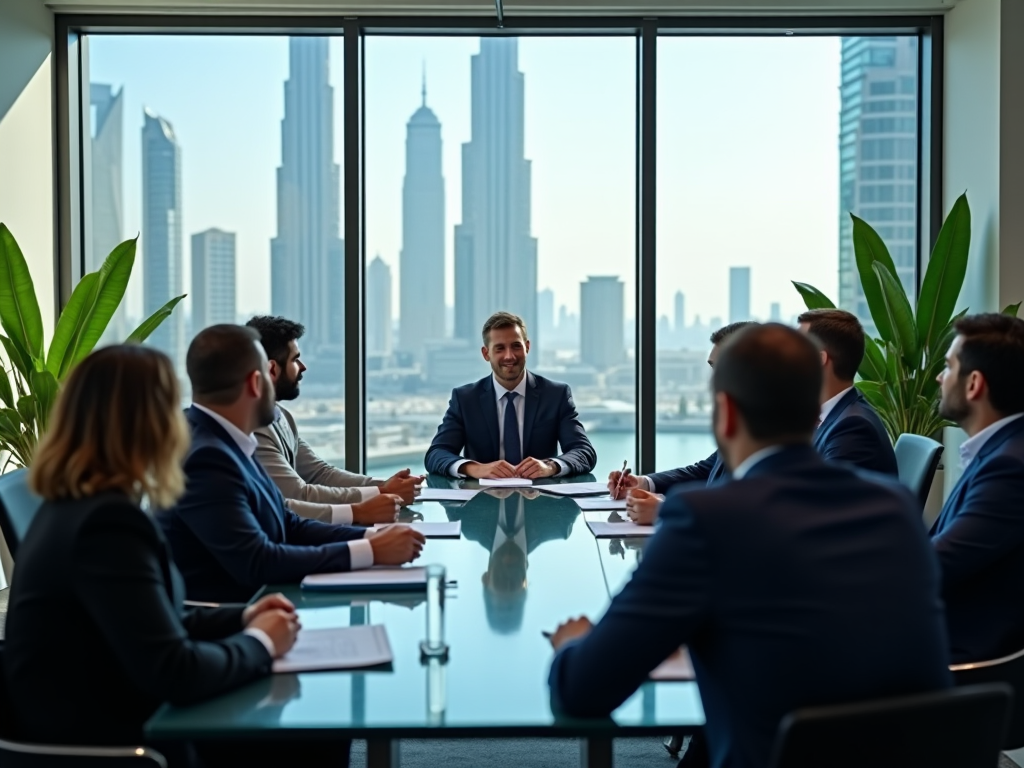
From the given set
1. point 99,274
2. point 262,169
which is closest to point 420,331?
point 262,169

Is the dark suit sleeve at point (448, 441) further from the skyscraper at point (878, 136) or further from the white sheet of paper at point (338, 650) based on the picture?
the white sheet of paper at point (338, 650)

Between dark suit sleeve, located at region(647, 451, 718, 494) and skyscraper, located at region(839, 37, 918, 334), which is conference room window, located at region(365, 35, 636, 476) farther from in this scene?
dark suit sleeve, located at region(647, 451, 718, 494)

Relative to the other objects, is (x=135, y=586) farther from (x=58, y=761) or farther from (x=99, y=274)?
(x=99, y=274)

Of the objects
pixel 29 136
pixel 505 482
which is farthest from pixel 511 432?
pixel 29 136

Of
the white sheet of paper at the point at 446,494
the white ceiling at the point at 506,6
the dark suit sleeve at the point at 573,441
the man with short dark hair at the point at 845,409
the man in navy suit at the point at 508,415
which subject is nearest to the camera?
the man with short dark hair at the point at 845,409

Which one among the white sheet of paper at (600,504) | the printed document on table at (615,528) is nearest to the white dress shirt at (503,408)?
the white sheet of paper at (600,504)

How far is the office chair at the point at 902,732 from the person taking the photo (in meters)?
1.42

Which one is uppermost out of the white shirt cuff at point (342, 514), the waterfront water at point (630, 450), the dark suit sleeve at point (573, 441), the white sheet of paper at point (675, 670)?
the dark suit sleeve at point (573, 441)

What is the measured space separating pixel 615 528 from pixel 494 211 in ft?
11.0

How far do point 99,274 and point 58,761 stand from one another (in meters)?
4.00

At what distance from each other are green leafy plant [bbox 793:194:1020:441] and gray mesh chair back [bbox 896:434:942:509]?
73.4 inches

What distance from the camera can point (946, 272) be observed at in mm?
5664

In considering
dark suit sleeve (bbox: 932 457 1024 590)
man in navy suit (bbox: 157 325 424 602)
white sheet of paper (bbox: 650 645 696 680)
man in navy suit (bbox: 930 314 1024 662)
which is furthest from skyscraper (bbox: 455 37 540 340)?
white sheet of paper (bbox: 650 645 696 680)

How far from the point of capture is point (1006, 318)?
2.85m
